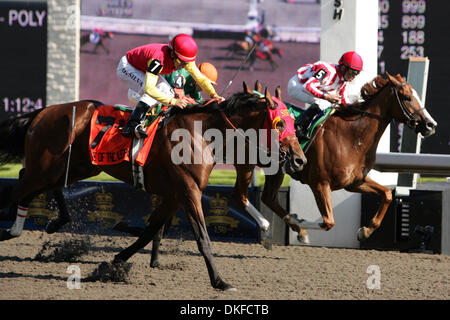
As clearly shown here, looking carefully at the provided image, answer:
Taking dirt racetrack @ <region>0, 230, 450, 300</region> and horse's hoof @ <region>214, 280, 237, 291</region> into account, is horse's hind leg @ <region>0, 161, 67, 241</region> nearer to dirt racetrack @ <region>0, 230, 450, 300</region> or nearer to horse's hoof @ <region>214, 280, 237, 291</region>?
dirt racetrack @ <region>0, 230, 450, 300</region>

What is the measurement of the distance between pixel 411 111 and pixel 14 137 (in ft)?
11.2

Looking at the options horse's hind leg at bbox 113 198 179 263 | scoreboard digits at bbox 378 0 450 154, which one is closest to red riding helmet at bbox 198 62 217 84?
horse's hind leg at bbox 113 198 179 263

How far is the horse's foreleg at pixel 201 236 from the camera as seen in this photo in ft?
15.5

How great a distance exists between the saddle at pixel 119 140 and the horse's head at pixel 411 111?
7.36 ft

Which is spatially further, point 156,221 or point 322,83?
point 322,83

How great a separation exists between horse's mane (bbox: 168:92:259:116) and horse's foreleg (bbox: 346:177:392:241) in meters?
1.94

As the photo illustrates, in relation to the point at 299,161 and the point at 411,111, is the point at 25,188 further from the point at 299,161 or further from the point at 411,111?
the point at 411,111

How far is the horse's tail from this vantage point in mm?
5680

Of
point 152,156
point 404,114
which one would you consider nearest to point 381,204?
point 404,114

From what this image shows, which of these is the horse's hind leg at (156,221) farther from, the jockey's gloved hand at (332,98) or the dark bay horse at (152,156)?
the jockey's gloved hand at (332,98)

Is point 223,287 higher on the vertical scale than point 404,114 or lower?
lower

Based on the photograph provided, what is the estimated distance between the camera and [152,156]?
16.7ft

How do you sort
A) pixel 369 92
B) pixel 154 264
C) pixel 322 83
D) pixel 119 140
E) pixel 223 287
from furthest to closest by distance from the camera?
pixel 369 92, pixel 322 83, pixel 154 264, pixel 119 140, pixel 223 287

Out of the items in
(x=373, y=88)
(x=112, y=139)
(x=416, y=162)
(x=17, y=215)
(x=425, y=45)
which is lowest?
(x=17, y=215)
